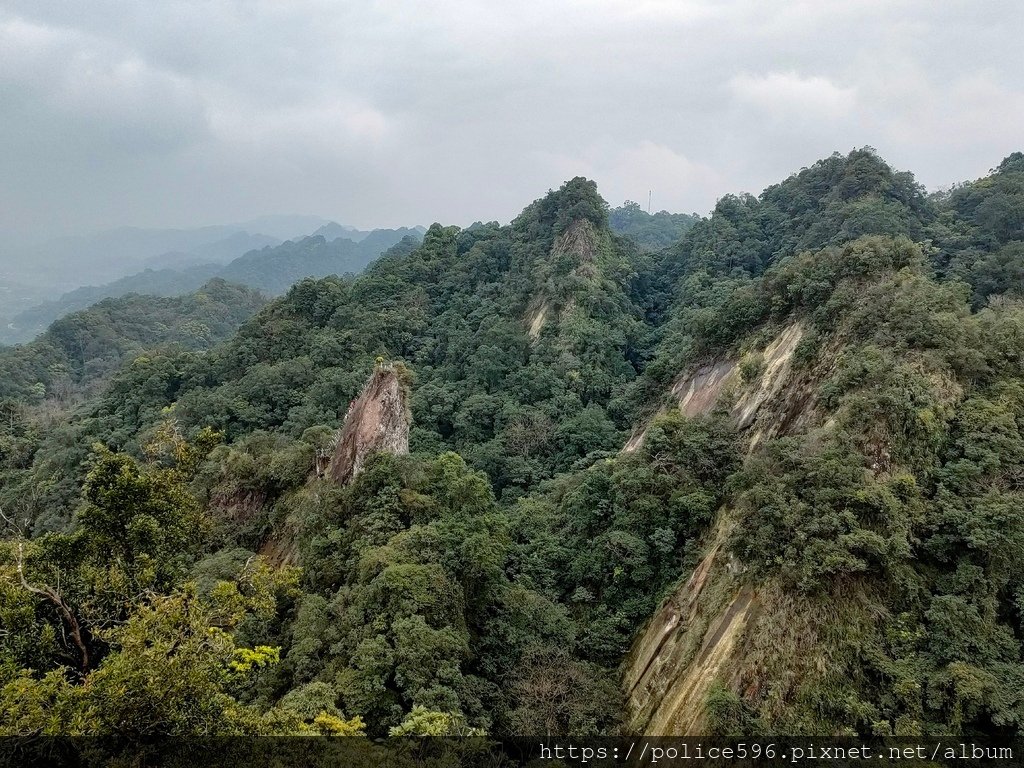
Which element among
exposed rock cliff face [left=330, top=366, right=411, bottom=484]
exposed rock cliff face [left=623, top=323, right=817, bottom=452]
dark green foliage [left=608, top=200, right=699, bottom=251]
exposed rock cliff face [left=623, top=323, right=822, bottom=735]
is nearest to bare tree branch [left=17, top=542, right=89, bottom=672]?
exposed rock cliff face [left=623, top=323, right=822, bottom=735]

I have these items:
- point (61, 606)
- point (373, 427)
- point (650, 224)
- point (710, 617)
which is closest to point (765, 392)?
point (710, 617)

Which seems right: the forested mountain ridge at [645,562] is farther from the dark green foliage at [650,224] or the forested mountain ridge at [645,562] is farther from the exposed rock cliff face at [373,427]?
the dark green foliage at [650,224]

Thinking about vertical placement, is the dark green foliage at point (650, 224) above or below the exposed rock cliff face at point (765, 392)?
above

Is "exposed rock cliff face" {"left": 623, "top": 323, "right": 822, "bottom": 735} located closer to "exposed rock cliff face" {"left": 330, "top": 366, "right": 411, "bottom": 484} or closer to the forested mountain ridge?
the forested mountain ridge

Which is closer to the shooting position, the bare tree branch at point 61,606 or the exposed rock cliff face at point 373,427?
the bare tree branch at point 61,606

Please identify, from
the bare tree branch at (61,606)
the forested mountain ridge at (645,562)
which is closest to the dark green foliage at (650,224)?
the forested mountain ridge at (645,562)
